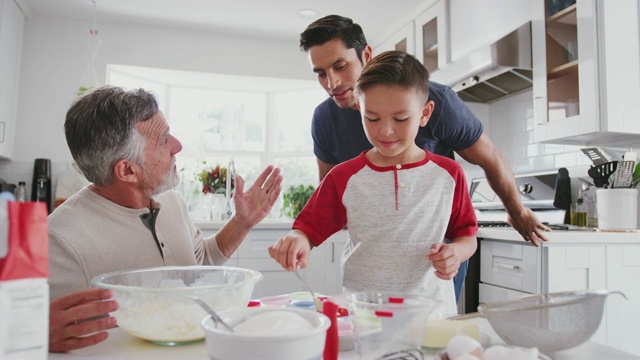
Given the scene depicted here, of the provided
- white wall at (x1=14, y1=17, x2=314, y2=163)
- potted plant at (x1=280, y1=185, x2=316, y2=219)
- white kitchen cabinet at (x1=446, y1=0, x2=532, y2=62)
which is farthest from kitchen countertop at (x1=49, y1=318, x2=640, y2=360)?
white wall at (x1=14, y1=17, x2=314, y2=163)

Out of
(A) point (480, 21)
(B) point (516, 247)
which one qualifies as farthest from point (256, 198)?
(A) point (480, 21)

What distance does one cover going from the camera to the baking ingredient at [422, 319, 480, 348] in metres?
0.72

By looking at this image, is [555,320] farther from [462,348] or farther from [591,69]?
[591,69]

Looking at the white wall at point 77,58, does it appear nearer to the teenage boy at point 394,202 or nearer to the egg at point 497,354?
the teenage boy at point 394,202

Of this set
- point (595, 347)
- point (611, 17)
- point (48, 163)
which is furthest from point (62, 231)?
point (48, 163)

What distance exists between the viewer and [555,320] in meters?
0.68

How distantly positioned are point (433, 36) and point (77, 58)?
2953 millimetres

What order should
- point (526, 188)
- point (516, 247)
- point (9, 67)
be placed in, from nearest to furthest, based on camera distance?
point (516, 247) → point (526, 188) → point (9, 67)

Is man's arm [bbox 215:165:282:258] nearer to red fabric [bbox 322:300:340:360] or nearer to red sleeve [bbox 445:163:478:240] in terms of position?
red sleeve [bbox 445:163:478:240]

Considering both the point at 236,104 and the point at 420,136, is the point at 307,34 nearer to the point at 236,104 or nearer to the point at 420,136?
the point at 420,136

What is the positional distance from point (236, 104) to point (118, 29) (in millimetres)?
1282

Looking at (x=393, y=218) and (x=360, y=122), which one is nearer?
(x=393, y=218)

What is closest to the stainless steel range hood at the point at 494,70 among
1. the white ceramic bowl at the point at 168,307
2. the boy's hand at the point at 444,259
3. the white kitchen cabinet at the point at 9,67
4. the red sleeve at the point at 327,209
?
the red sleeve at the point at 327,209

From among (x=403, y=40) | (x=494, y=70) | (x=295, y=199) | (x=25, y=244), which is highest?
(x=403, y=40)
